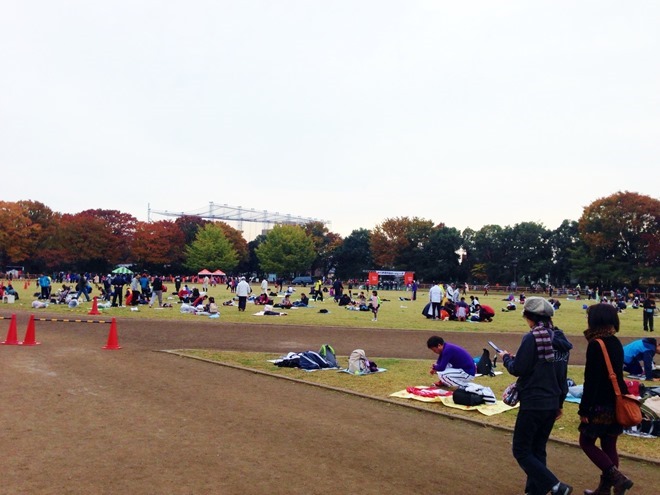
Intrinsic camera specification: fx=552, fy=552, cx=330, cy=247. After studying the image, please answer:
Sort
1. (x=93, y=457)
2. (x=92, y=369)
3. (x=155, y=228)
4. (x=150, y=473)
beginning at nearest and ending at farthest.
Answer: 1. (x=150, y=473)
2. (x=93, y=457)
3. (x=92, y=369)
4. (x=155, y=228)

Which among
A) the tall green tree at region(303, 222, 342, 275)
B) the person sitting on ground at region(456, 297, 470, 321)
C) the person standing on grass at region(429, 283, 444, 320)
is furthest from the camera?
the tall green tree at region(303, 222, 342, 275)

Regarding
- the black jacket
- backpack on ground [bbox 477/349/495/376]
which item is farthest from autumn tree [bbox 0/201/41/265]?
the black jacket

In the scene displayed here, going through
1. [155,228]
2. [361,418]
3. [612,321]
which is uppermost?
[155,228]

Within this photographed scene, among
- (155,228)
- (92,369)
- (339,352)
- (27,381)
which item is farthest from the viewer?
(155,228)

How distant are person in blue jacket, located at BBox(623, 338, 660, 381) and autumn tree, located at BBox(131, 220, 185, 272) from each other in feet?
279

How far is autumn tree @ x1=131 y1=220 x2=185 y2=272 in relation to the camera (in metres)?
89.0

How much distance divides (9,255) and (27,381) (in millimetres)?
84988

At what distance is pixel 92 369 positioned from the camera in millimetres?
10875

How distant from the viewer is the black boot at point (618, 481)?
4754 mm

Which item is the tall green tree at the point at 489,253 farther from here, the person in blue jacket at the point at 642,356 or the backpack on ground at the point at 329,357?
the backpack on ground at the point at 329,357

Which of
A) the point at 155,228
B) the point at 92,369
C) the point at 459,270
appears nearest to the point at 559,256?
the point at 459,270

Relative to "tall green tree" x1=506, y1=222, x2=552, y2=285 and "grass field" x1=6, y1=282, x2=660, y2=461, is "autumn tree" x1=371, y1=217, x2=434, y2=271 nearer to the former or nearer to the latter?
"tall green tree" x1=506, y1=222, x2=552, y2=285

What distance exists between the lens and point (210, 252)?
91.2 m

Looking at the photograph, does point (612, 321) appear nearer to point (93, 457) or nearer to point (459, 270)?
point (93, 457)
